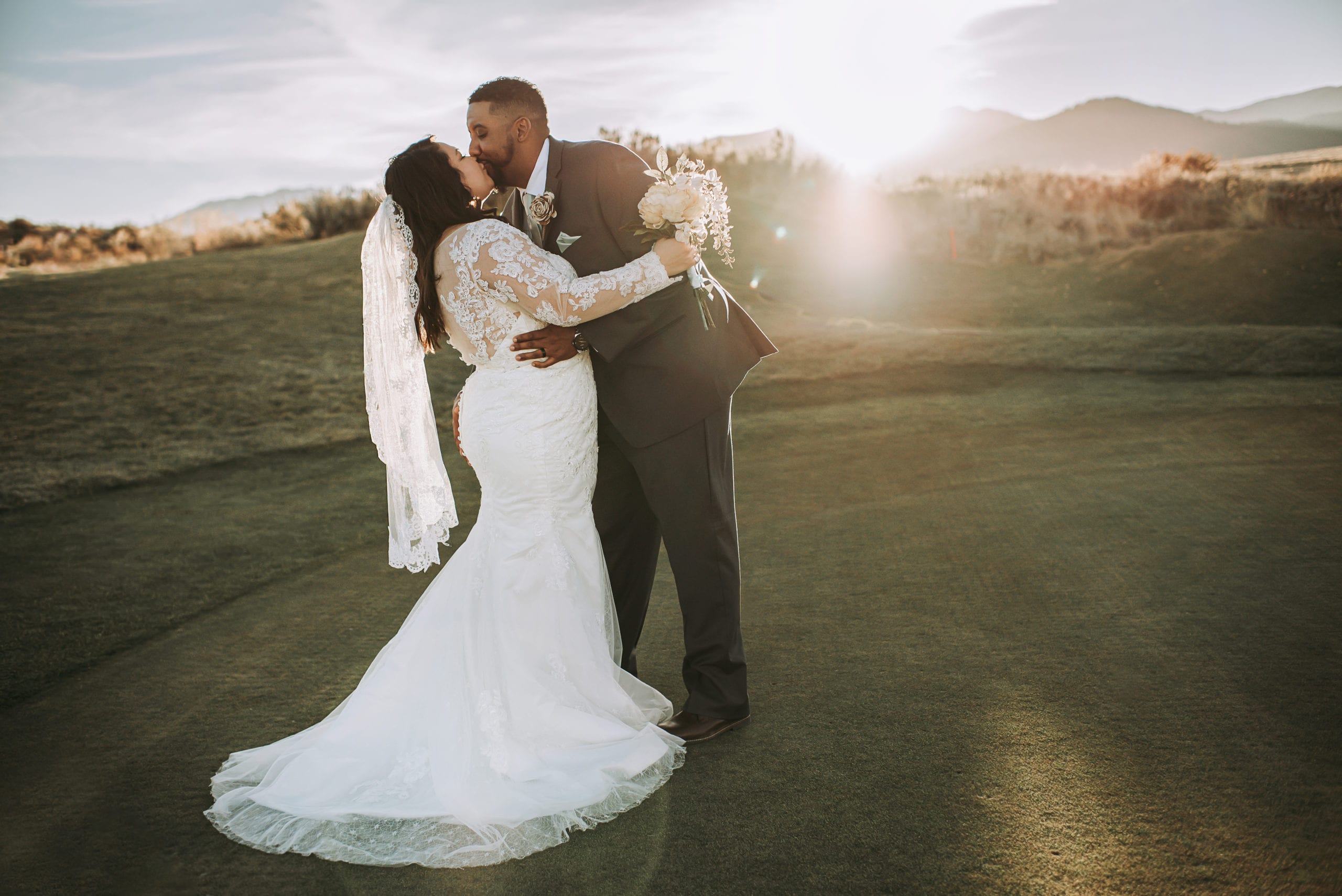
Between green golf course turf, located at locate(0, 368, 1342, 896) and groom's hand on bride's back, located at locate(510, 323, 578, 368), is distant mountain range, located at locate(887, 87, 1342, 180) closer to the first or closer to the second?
green golf course turf, located at locate(0, 368, 1342, 896)

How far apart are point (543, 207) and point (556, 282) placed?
37cm

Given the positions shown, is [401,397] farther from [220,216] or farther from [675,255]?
[220,216]

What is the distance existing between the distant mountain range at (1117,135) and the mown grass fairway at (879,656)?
560 inches

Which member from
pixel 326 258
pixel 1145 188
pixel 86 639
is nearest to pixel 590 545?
pixel 86 639

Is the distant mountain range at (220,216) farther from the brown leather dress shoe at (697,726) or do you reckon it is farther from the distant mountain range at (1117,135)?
the brown leather dress shoe at (697,726)

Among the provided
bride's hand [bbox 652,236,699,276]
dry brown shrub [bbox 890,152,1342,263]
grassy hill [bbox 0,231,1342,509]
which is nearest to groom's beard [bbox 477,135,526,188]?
bride's hand [bbox 652,236,699,276]

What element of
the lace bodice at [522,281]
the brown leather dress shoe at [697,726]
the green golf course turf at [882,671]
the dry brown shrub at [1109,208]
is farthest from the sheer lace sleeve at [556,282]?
the dry brown shrub at [1109,208]

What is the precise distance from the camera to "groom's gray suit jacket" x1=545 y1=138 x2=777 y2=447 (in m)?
3.00

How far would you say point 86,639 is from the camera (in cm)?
409

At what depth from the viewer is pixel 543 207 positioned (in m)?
3.06

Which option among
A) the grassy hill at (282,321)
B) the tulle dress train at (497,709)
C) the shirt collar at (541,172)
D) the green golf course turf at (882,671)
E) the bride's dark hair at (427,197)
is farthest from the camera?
the grassy hill at (282,321)

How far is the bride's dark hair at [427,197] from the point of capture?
9.73ft

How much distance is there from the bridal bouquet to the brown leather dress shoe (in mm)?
1349

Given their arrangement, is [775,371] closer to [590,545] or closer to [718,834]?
[590,545]
